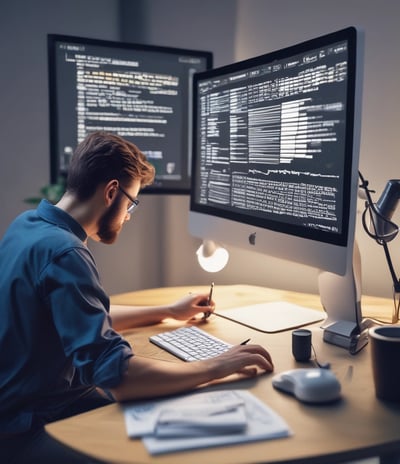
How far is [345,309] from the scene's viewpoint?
4.56 feet

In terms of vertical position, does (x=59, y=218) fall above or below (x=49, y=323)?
above

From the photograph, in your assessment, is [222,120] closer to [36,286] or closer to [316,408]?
[36,286]

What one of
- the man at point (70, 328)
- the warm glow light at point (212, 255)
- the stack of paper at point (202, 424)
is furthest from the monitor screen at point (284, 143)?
the stack of paper at point (202, 424)

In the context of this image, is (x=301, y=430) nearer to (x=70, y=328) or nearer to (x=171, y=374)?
(x=171, y=374)

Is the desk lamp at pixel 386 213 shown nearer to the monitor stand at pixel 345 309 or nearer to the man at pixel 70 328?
the monitor stand at pixel 345 309

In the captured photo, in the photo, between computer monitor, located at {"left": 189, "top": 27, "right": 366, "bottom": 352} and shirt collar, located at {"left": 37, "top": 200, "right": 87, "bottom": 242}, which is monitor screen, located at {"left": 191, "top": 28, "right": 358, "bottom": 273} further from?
shirt collar, located at {"left": 37, "top": 200, "right": 87, "bottom": 242}

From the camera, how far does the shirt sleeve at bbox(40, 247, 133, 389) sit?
1.02 metres

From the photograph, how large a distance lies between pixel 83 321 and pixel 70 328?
0.03m

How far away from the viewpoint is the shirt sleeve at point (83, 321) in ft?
3.34

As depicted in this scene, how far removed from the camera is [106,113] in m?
1.95

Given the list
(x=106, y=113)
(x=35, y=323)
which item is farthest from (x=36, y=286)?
(x=106, y=113)

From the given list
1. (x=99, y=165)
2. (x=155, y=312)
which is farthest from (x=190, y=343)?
(x=99, y=165)

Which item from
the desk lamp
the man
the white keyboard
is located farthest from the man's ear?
the desk lamp

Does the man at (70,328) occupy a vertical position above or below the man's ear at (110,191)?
below
